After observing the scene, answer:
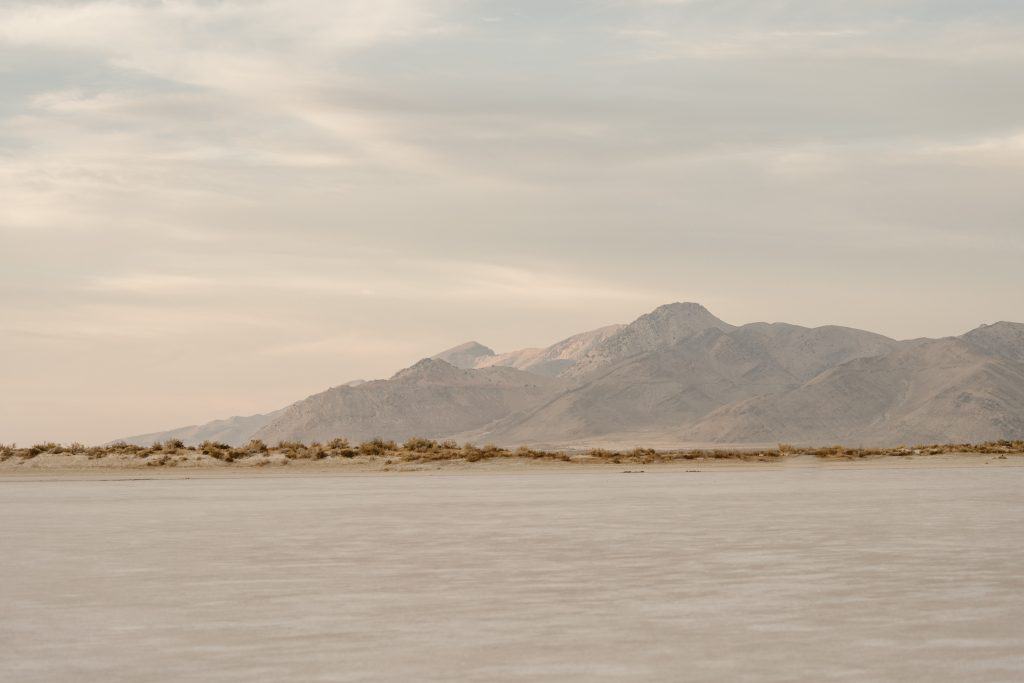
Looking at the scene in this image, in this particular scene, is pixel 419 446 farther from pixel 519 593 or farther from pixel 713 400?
pixel 713 400

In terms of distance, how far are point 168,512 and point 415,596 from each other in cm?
1344

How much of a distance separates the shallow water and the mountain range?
4574 inches

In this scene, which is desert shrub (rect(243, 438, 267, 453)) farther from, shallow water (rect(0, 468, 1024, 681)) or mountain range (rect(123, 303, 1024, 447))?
mountain range (rect(123, 303, 1024, 447))

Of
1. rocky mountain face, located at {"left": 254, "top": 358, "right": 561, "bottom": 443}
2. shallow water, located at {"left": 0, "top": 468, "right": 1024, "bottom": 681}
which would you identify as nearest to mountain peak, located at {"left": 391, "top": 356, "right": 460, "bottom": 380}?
rocky mountain face, located at {"left": 254, "top": 358, "right": 561, "bottom": 443}

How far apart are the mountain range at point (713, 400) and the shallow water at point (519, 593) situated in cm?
11617

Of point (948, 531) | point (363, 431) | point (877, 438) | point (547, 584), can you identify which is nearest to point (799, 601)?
point (547, 584)

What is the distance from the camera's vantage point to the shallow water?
27.8 feet

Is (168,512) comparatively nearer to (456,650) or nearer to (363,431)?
(456,650)

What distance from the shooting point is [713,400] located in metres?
170

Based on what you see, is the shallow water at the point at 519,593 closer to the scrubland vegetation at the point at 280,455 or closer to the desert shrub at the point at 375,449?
the scrubland vegetation at the point at 280,455

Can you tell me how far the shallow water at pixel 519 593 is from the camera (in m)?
8.47

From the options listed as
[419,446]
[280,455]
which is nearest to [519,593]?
[280,455]

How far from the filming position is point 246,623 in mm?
10141

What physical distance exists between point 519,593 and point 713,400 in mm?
160107
